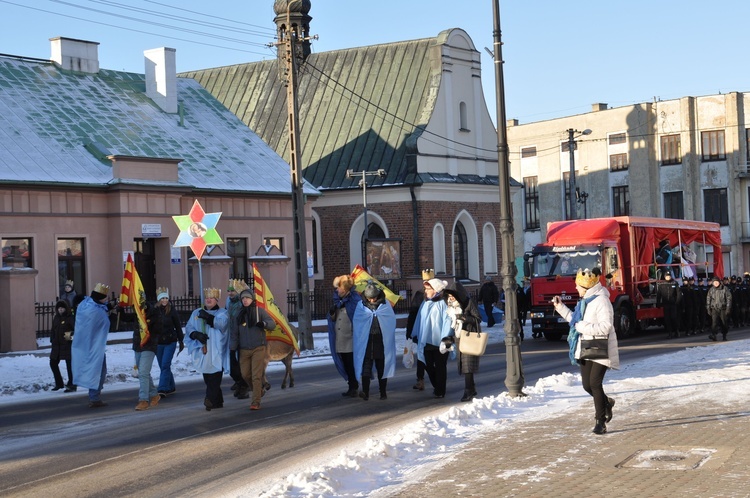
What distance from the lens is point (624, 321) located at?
98.2ft

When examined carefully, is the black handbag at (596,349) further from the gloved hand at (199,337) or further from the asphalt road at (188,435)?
the gloved hand at (199,337)

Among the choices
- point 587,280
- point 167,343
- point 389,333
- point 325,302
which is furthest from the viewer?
point 325,302

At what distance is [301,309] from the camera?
89.6 feet

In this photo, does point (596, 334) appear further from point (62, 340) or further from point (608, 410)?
point (62, 340)

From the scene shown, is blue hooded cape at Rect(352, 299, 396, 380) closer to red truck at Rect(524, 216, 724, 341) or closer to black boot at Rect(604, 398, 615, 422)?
black boot at Rect(604, 398, 615, 422)

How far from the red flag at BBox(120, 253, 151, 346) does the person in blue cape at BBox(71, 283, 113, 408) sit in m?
0.39

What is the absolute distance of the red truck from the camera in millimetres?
29594

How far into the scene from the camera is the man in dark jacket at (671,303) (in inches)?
1157

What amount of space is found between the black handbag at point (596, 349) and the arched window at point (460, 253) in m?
33.9

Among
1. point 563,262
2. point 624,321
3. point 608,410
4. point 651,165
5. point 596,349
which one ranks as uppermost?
point 651,165

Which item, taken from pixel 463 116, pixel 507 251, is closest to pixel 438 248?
pixel 463 116

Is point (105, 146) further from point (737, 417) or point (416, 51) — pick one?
point (737, 417)

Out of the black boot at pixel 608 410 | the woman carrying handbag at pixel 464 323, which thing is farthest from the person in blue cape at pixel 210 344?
the black boot at pixel 608 410

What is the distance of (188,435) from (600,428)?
485 centimetres
